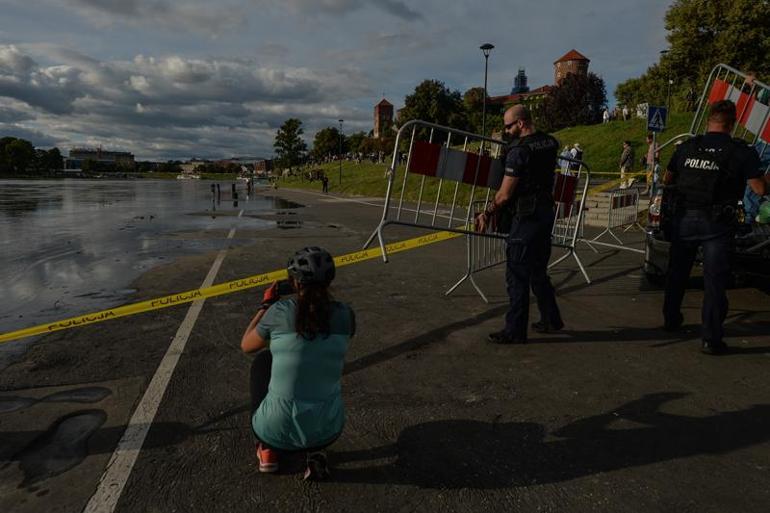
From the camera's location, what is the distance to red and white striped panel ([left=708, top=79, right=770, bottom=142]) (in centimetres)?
645

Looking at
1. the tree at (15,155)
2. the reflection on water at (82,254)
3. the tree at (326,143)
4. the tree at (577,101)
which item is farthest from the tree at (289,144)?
the tree at (15,155)

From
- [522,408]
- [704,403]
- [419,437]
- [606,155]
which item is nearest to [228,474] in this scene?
[419,437]

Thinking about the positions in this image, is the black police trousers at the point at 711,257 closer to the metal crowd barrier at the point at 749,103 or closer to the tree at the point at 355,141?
the metal crowd barrier at the point at 749,103

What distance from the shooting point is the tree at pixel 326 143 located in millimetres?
116438

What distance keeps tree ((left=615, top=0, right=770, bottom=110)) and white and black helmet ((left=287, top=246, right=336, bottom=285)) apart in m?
44.2

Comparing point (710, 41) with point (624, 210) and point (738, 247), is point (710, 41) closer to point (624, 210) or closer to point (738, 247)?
point (624, 210)

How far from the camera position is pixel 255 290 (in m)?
6.58

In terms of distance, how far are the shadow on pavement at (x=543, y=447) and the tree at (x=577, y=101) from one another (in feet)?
220

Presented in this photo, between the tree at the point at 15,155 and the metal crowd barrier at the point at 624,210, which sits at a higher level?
the metal crowd barrier at the point at 624,210

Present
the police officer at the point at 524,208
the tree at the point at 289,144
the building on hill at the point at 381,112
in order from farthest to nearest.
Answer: the building on hill at the point at 381,112 → the tree at the point at 289,144 → the police officer at the point at 524,208

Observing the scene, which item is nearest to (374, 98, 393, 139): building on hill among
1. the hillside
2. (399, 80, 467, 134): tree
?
(399, 80, 467, 134): tree

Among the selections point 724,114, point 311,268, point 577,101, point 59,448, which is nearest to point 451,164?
point 724,114

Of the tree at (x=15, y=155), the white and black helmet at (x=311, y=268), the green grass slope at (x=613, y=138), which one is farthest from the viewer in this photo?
the tree at (x=15, y=155)

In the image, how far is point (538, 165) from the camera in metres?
4.63
